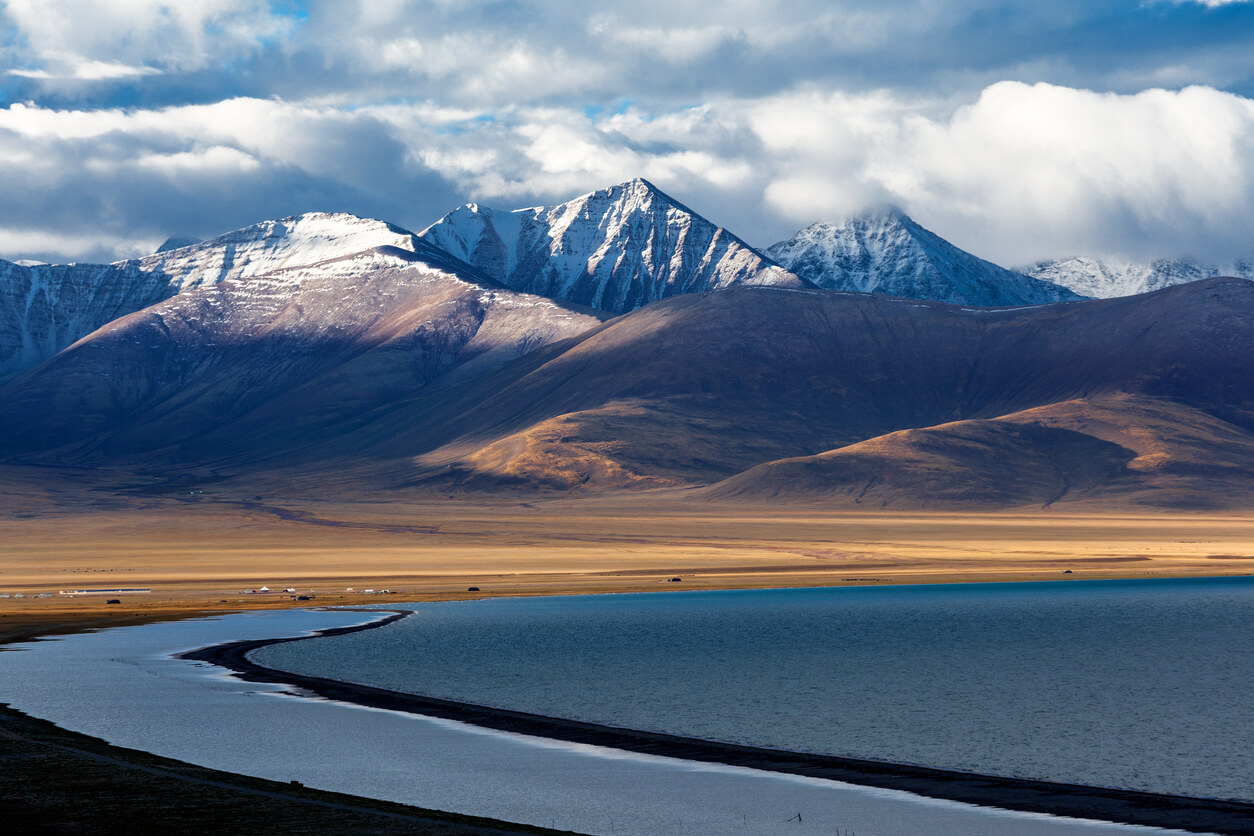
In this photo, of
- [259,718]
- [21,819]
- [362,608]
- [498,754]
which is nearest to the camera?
[21,819]

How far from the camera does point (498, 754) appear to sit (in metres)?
38.3

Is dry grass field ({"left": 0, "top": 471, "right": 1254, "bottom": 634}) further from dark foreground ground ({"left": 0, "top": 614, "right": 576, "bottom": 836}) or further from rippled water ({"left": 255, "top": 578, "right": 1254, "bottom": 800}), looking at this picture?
dark foreground ground ({"left": 0, "top": 614, "right": 576, "bottom": 836})

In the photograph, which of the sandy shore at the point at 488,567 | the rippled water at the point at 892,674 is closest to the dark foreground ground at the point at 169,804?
the rippled water at the point at 892,674

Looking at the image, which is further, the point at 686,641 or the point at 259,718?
the point at 686,641

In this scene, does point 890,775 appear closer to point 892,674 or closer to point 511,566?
point 892,674

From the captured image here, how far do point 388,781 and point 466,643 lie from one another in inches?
1590

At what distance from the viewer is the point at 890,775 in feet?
116

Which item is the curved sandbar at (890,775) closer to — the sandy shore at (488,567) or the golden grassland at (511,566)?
the sandy shore at (488,567)

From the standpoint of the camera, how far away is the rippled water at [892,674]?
39.5m

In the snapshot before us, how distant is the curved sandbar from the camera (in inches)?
1190

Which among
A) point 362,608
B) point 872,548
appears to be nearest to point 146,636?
point 362,608

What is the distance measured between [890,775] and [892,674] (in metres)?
22.9

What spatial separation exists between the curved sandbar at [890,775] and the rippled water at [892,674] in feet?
4.30

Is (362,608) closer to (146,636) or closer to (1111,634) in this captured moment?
(146,636)
